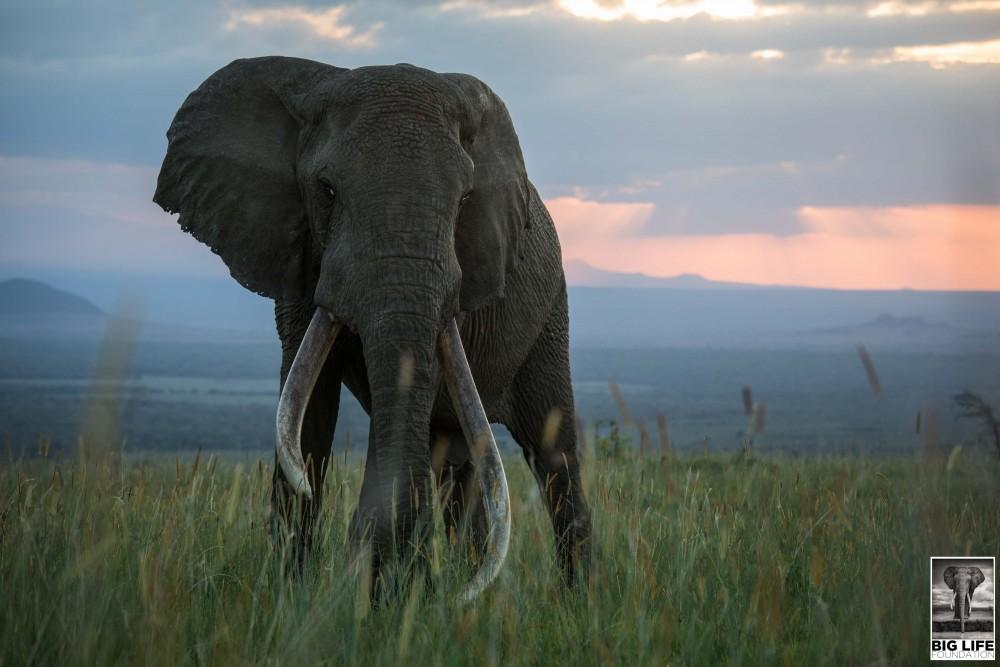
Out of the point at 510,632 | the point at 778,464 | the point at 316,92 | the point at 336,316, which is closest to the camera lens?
the point at 510,632

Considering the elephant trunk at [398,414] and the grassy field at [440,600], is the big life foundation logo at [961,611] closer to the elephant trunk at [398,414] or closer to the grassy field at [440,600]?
the grassy field at [440,600]

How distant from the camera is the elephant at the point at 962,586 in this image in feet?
14.6

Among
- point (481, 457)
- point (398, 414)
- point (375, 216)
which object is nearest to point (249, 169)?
point (375, 216)

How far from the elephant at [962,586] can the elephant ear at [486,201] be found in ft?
8.17

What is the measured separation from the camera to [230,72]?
6.07 meters

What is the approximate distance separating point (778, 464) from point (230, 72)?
26.8 feet

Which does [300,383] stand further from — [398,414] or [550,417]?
[550,417]

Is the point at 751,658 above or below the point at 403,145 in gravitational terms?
below

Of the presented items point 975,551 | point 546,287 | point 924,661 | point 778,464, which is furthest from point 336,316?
point 778,464

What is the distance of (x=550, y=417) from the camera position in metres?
7.12

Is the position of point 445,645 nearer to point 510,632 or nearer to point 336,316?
point 510,632

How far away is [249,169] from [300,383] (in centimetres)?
126

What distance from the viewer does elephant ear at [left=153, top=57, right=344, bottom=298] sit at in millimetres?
5672

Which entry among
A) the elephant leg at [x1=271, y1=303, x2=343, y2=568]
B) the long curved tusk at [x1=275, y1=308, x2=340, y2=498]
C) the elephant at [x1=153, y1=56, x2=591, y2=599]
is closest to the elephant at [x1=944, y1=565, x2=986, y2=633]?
the elephant at [x1=153, y1=56, x2=591, y2=599]
